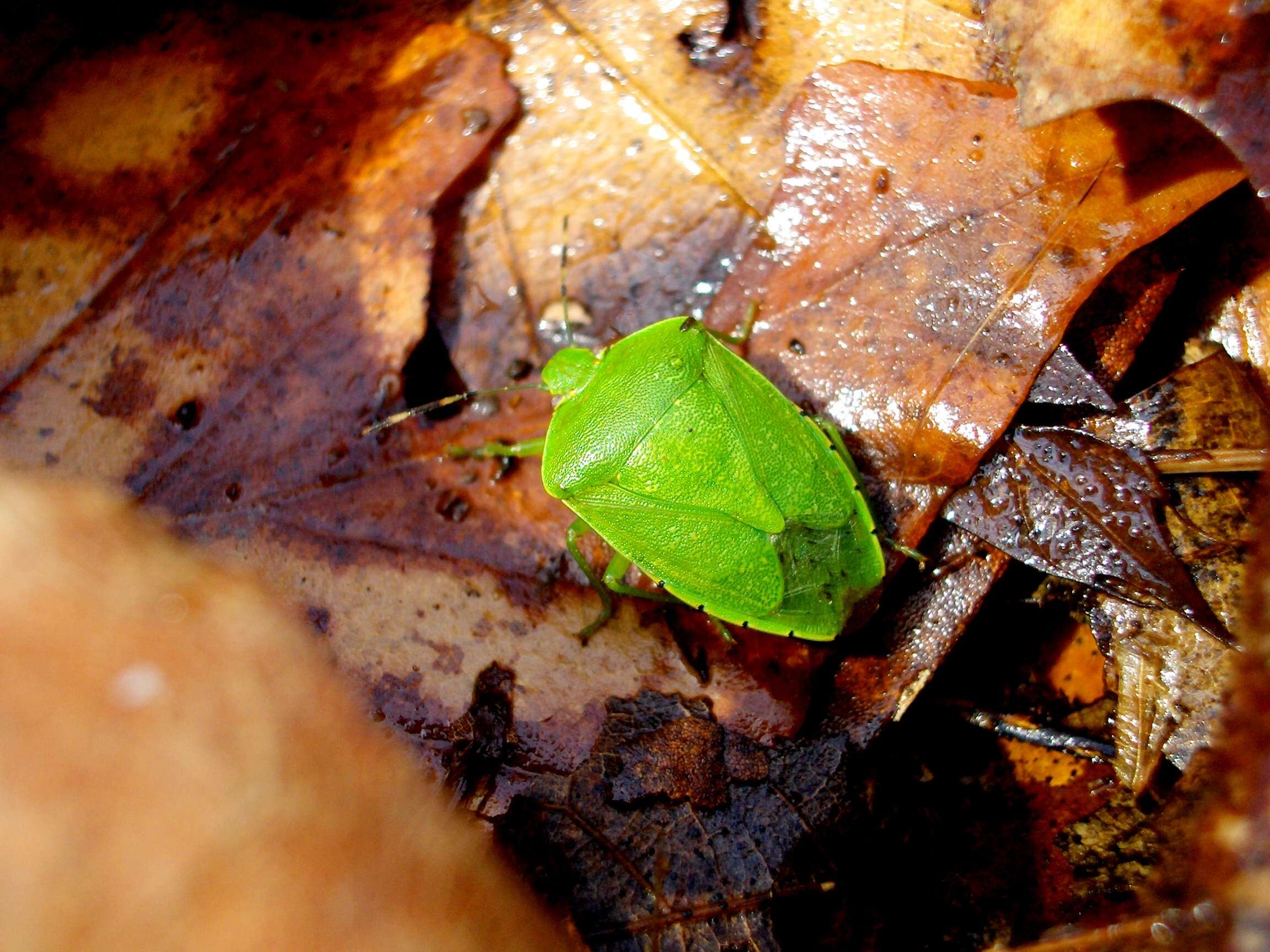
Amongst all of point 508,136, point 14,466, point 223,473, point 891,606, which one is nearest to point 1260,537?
point 891,606

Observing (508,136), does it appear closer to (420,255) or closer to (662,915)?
(420,255)

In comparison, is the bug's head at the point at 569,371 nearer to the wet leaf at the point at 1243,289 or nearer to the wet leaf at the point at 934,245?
the wet leaf at the point at 934,245

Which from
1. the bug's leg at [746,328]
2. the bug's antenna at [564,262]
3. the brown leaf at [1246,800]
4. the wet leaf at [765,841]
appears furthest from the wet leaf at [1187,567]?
the bug's antenna at [564,262]

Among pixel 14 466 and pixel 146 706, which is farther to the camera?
pixel 14 466

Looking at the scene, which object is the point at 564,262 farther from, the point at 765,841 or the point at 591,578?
the point at 765,841

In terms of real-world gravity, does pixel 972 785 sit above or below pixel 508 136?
below

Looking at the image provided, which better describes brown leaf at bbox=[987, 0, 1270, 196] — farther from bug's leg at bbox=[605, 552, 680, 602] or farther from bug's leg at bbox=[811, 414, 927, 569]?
bug's leg at bbox=[605, 552, 680, 602]
